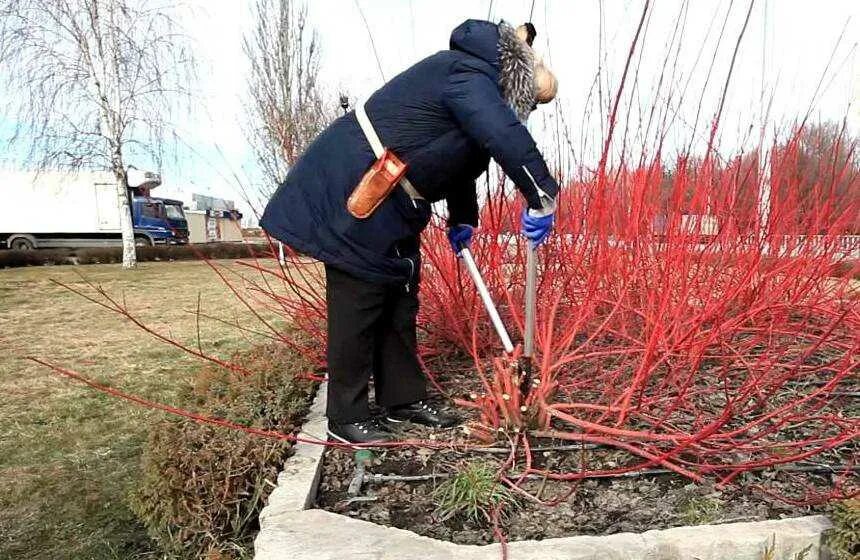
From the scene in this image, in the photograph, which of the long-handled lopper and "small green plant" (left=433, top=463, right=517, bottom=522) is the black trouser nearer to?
the long-handled lopper

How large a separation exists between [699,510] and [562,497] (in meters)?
0.35

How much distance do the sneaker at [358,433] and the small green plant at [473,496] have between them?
0.33 meters

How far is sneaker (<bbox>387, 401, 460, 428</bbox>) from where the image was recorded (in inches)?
79.3

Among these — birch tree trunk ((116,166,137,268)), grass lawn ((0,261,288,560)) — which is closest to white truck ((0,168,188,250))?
birch tree trunk ((116,166,137,268))

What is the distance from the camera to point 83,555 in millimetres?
1692

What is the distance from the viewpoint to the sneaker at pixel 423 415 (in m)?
2.01

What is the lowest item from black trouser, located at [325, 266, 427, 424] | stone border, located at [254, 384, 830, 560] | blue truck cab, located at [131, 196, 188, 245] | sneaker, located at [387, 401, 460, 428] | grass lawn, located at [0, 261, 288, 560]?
grass lawn, located at [0, 261, 288, 560]

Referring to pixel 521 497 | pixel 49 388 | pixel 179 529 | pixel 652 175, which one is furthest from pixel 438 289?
pixel 49 388

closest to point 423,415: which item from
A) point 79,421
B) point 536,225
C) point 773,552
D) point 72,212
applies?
point 536,225

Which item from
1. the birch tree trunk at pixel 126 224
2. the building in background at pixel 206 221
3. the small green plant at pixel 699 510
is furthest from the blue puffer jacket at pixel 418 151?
the building in background at pixel 206 221

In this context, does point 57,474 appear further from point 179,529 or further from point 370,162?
point 370,162

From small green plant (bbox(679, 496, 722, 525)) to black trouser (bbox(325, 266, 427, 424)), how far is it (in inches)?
36.2

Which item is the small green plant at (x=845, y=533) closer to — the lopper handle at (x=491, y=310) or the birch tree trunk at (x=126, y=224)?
the lopper handle at (x=491, y=310)

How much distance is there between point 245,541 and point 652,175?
1.90 metres
